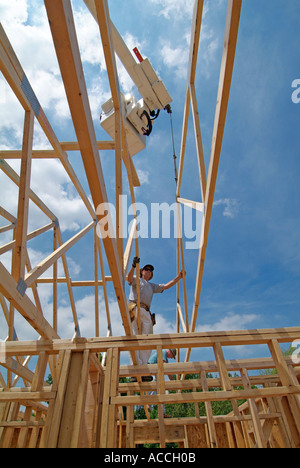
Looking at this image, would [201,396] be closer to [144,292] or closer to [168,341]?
[168,341]

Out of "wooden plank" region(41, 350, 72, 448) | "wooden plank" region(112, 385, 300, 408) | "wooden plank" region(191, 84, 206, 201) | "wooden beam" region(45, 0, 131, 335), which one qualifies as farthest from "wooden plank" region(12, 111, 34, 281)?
"wooden plank" region(191, 84, 206, 201)

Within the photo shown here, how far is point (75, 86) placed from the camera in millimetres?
1852

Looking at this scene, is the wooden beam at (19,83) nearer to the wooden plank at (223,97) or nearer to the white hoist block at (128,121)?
the white hoist block at (128,121)

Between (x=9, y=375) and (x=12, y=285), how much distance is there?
13.6ft

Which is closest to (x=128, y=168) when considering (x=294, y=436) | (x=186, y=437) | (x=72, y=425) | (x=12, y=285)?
(x=12, y=285)

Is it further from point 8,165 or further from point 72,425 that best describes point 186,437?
point 8,165

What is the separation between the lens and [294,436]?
3488 mm

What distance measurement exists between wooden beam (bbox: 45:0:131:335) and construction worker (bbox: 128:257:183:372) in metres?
3.05

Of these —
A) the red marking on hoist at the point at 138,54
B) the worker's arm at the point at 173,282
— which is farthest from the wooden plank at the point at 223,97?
the red marking on hoist at the point at 138,54

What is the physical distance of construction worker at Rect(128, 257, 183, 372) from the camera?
565 centimetres

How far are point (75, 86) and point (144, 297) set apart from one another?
17.4 ft

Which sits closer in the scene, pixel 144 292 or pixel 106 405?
pixel 106 405

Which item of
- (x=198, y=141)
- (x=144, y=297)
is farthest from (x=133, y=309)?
(x=198, y=141)

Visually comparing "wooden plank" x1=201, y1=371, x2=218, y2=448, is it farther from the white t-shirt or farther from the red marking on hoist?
the red marking on hoist
